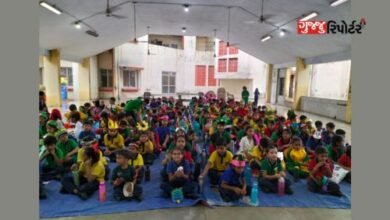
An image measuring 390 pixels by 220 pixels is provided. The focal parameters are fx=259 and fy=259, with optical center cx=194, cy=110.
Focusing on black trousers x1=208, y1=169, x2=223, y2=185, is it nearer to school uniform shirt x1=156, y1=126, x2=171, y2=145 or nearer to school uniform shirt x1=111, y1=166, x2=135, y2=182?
school uniform shirt x1=111, y1=166, x2=135, y2=182

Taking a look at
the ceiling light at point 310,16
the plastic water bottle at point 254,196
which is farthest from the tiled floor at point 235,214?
the ceiling light at point 310,16

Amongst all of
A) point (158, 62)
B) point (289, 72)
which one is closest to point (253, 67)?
point (289, 72)

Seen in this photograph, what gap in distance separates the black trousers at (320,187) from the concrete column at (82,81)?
51.2 feet

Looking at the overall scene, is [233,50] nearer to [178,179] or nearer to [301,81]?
[301,81]

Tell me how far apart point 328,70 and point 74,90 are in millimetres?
15081

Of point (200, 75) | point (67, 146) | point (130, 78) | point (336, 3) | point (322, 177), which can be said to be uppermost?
point (336, 3)

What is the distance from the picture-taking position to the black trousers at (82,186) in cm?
343

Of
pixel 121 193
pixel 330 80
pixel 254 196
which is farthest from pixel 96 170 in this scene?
pixel 330 80

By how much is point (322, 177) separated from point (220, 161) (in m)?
1.51

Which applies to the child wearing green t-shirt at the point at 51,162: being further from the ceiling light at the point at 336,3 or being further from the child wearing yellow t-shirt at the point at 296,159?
the ceiling light at the point at 336,3

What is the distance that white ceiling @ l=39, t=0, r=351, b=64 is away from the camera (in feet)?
26.2

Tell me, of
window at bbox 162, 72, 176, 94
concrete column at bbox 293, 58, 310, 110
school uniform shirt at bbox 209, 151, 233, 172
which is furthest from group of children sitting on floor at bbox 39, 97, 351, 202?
window at bbox 162, 72, 176, 94

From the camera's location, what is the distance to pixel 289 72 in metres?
17.0

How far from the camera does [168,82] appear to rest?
21.5 meters
